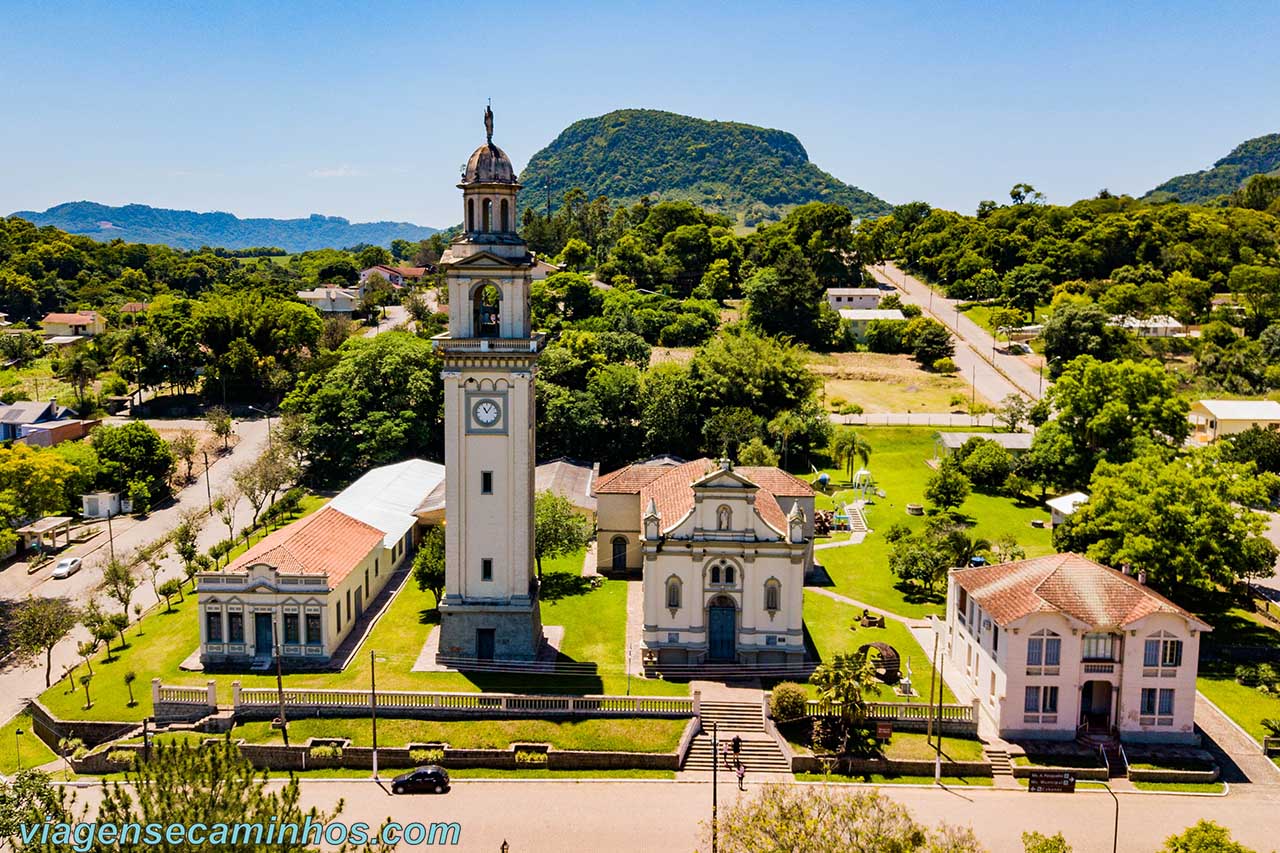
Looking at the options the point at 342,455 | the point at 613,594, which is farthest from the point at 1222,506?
the point at 342,455

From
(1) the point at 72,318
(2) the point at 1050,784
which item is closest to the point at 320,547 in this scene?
(2) the point at 1050,784

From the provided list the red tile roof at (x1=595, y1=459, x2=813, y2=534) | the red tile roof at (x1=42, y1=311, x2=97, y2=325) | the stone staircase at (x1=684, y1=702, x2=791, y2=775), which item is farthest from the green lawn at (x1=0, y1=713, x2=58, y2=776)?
the red tile roof at (x1=42, y1=311, x2=97, y2=325)

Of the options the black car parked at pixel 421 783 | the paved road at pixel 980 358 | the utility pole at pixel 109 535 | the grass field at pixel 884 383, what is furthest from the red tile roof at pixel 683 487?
the paved road at pixel 980 358

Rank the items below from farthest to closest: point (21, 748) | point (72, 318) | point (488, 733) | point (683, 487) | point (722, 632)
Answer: point (72, 318) < point (683, 487) < point (722, 632) < point (21, 748) < point (488, 733)

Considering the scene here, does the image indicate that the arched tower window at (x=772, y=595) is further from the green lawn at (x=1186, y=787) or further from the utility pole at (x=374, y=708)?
the utility pole at (x=374, y=708)

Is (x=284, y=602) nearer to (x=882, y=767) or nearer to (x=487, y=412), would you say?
(x=487, y=412)
